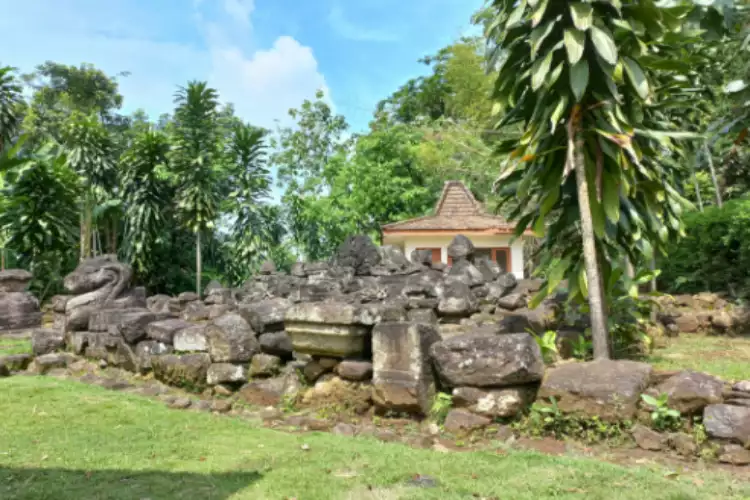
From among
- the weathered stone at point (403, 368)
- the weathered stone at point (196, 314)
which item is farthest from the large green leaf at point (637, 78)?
the weathered stone at point (196, 314)

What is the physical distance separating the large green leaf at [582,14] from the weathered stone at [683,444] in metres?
3.22

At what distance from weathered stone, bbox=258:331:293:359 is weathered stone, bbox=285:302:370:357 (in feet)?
1.83

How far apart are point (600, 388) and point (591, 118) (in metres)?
2.54

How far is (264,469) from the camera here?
11.3 feet

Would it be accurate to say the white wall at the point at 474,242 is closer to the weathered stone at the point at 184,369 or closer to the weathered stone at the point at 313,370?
the weathered stone at the point at 184,369

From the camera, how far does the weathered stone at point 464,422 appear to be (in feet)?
14.0

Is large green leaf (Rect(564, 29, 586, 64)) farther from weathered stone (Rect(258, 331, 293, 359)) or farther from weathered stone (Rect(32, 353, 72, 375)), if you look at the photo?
weathered stone (Rect(32, 353, 72, 375))

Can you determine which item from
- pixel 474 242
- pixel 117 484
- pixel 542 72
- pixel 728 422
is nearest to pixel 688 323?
pixel 728 422

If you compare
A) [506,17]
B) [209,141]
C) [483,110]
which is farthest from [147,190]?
A: [506,17]

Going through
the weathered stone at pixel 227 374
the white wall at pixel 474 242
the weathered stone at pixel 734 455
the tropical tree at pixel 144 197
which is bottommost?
the weathered stone at pixel 734 455

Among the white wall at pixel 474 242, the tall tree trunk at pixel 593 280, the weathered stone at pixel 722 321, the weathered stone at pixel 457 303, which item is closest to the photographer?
the tall tree trunk at pixel 593 280

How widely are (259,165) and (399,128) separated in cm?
666

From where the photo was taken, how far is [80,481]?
3252 mm

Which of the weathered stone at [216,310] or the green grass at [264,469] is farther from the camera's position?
the weathered stone at [216,310]
